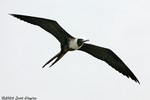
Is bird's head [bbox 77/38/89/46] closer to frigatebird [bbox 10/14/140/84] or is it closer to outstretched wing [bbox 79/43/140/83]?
frigatebird [bbox 10/14/140/84]

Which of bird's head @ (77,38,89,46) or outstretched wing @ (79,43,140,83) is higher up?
bird's head @ (77,38,89,46)

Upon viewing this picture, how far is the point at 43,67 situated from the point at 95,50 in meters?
2.21

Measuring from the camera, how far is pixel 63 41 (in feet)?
42.9

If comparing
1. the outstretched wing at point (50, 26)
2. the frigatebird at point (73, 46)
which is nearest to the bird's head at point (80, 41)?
the frigatebird at point (73, 46)

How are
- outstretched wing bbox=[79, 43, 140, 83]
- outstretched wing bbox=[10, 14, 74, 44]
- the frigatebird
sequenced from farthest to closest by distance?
outstretched wing bbox=[79, 43, 140, 83] < the frigatebird < outstretched wing bbox=[10, 14, 74, 44]

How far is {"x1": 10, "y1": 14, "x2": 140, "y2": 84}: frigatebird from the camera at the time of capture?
12.7 m

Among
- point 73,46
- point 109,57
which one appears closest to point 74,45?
point 73,46

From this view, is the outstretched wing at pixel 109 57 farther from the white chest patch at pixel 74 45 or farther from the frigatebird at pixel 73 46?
the white chest patch at pixel 74 45

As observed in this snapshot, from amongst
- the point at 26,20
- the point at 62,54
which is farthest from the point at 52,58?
the point at 26,20

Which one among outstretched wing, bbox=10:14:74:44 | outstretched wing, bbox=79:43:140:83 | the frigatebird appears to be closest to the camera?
outstretched wing, bbox=10:14:74:44

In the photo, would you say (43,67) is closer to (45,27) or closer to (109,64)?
(45,27)

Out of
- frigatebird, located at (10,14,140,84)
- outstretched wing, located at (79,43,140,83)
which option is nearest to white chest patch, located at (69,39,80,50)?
frigatebird, located at (10,14,140,84)

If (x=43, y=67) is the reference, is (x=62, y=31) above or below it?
above

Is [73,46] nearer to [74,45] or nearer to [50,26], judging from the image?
[74,45]
